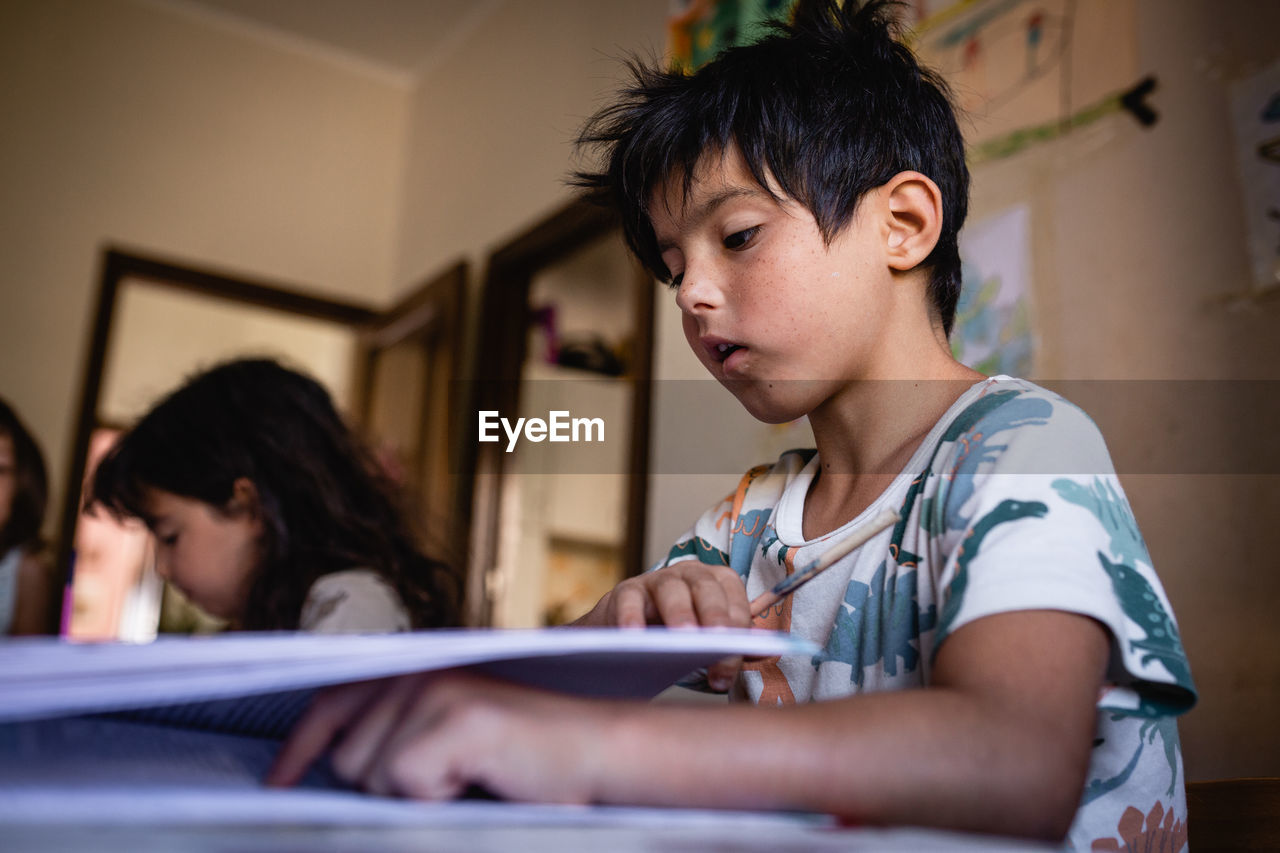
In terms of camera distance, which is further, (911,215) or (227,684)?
(911,215)

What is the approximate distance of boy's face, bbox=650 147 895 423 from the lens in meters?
0.71

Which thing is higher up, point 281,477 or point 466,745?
point 281,477

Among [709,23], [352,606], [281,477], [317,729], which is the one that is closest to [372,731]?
[317,729]

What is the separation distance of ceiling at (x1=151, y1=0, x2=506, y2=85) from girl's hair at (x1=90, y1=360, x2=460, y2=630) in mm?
2407

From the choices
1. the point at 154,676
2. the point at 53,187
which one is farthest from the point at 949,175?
the point at 53,187

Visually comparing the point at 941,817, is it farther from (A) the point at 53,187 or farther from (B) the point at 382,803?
(A) the point at 53,187

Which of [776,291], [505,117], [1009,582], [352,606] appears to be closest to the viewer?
[1009,582]

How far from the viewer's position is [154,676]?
290mm

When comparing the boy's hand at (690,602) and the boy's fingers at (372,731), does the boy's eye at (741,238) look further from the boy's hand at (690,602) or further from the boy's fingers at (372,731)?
the boy's fingers at (372,731)

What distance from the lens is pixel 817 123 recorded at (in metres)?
0.75

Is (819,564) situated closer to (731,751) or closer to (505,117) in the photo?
(731,751)

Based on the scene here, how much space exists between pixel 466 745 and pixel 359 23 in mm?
3826

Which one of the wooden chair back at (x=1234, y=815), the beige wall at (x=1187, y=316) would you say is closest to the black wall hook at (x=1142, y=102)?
the beige wall at (x=1187, y=316)

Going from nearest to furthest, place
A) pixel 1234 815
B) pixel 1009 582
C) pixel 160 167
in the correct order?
1. pixel 1009 582
2. pixel 1234 815
3. pixel 160 167
